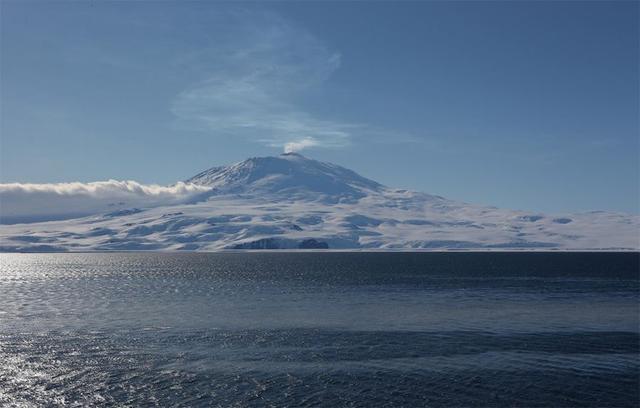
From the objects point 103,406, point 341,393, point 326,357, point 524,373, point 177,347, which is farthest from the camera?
point 177,347

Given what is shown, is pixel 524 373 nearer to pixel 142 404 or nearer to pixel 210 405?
pixel 210 405

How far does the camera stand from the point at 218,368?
179 ft

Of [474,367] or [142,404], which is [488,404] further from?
[142,404]

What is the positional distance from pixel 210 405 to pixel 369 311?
5273 centimetres

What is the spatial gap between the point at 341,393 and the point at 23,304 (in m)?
79.4

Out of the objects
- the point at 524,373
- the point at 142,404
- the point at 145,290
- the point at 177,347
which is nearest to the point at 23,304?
the point at 145,290

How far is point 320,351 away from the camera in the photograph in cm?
6234

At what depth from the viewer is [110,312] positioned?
91125 millimetres

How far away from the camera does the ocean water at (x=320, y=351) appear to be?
152ft

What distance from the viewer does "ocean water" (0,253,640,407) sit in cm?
4641

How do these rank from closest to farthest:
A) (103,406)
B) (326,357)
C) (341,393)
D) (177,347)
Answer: (103,406)
(341,393)
(326,357)
(177,347)

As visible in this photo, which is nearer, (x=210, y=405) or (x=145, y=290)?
(x=210, y=405)

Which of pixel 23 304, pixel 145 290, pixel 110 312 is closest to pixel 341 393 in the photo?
pixel 110 312

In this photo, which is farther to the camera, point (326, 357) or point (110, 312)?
point (110, 312)
